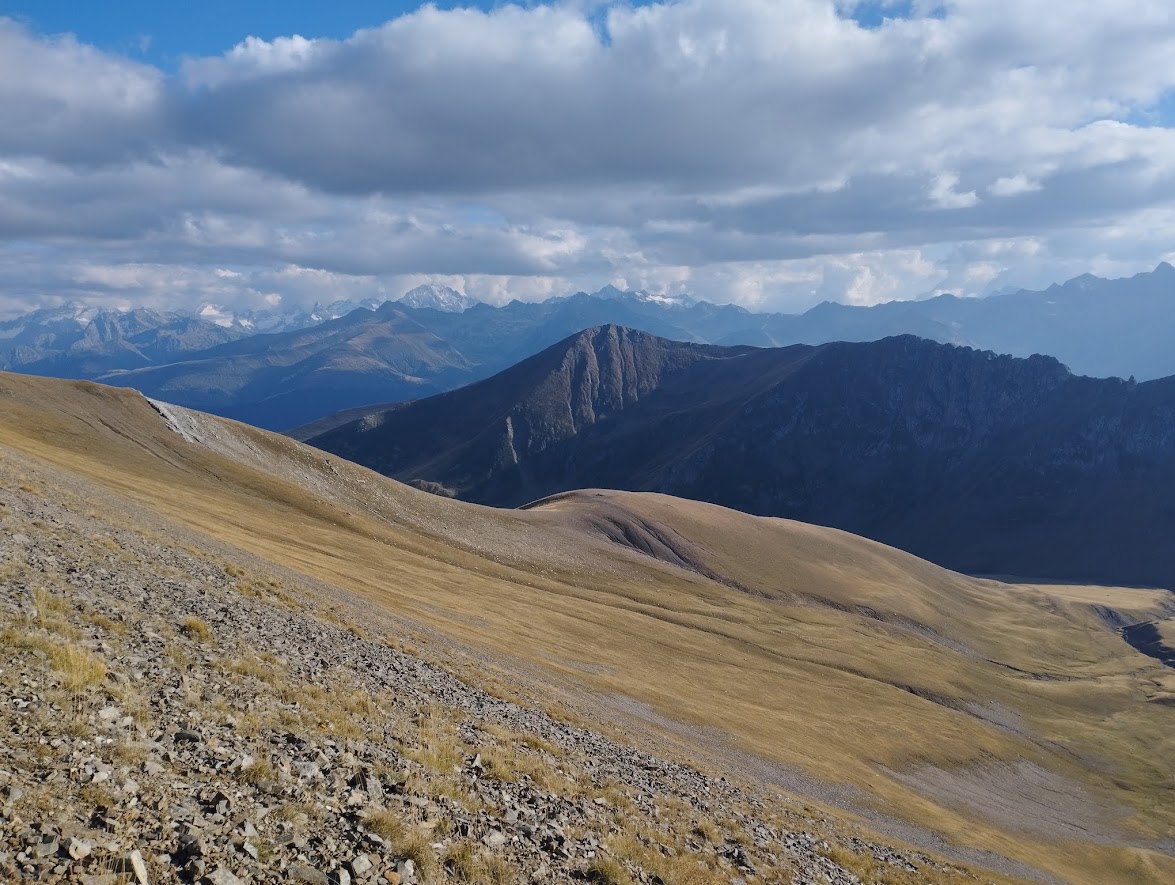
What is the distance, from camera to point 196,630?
2278cm

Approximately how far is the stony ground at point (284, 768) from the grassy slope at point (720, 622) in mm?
18320

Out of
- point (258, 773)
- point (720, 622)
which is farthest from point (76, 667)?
point (720, 622)

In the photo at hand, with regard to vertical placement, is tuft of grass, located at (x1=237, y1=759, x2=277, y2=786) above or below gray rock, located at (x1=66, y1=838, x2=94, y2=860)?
below

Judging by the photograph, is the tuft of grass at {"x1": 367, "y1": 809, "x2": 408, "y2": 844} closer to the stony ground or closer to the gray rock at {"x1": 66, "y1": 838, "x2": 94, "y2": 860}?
the stony ground

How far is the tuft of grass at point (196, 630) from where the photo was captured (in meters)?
22.4

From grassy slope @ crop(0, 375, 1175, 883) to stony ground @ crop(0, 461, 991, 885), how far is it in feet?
60.1

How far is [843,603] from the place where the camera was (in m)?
143

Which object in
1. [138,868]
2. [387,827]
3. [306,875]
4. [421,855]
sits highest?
[138,868]

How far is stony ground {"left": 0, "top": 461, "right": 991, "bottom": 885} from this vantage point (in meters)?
11.7

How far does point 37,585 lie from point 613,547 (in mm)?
112017

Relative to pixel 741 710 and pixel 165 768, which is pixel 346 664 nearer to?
pixel 165 768

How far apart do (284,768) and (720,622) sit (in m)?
95.1

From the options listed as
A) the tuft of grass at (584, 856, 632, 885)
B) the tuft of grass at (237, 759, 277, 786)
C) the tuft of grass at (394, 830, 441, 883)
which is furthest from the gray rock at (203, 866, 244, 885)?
the tuft of grass at (584, 856, 632, 885)

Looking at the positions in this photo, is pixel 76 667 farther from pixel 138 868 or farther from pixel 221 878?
pixel 221 878
